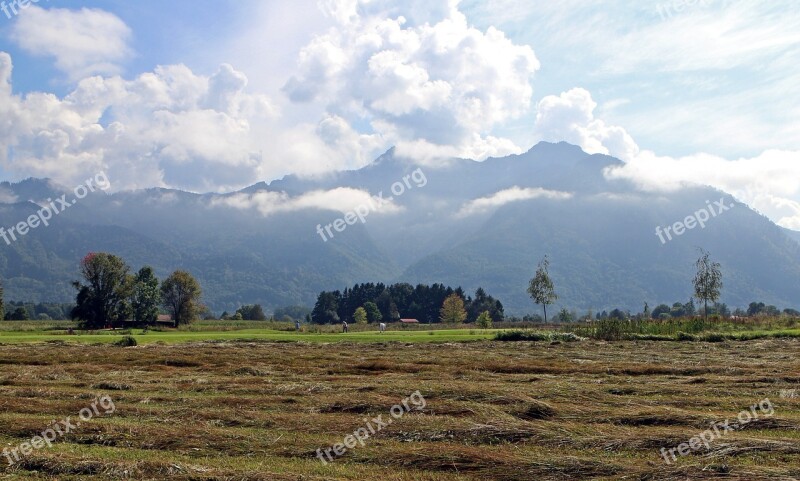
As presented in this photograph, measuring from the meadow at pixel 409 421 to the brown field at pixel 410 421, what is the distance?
48 millimetres

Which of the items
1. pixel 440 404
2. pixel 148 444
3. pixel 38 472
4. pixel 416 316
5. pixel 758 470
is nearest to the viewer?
pixel 758 470

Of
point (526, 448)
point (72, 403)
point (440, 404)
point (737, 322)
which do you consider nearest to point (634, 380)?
point (440, 404)

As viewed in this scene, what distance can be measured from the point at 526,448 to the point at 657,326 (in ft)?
163

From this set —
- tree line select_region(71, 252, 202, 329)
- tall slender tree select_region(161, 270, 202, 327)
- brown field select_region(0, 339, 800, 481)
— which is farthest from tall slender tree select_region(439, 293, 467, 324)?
brown field select_region(0, 339, 800, 481)

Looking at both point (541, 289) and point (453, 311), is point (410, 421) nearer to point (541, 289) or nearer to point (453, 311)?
point (541, 289)

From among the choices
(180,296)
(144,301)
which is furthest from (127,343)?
(180,296)

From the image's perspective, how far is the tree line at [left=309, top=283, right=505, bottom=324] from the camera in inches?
6845

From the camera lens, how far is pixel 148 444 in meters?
13.0

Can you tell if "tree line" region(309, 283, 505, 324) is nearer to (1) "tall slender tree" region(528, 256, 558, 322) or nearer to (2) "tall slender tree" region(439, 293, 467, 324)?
(2) "tall slender tree" region(439, 293, 467, 324)

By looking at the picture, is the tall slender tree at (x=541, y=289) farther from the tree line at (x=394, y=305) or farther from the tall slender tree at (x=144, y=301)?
the tall slender tree at (x=144, y=301)

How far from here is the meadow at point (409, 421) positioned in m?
11.2

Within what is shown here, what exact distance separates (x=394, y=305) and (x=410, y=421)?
167486 millimetres

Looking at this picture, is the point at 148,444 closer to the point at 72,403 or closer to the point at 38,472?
the point at 38,472

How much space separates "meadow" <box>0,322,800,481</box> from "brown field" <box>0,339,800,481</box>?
0.16 feet
